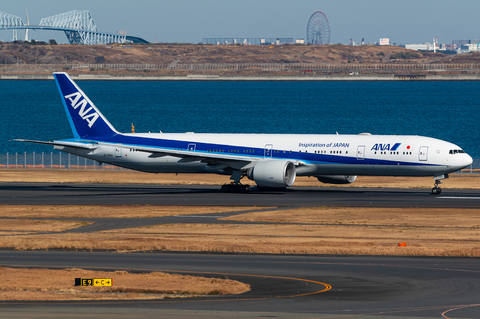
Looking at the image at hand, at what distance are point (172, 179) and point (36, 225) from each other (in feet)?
108

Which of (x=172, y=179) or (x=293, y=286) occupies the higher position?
(x=172, y=179)

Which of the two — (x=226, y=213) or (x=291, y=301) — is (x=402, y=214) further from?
(x=291, y=301)

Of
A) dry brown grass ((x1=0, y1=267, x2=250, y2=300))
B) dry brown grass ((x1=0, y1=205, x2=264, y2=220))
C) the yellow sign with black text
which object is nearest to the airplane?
dry brown grass ((x1=0, y1=205, x2=264, y2=220))

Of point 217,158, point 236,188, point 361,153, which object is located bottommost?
point 236,188

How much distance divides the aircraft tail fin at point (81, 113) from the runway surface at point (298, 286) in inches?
1337

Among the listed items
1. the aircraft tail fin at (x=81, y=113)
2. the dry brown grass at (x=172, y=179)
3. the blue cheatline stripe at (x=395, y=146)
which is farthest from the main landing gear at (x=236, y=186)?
the blue cheatline stripe at (x=395, y=146)

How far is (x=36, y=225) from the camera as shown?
43656 millimetres

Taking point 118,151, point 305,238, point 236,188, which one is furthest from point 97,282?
point 118,151

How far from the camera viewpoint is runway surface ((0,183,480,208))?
54062mm

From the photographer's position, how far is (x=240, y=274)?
91.9ft

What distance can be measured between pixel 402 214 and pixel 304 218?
21.9ft

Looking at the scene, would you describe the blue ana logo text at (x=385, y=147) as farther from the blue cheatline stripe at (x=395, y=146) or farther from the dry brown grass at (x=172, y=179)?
the dry brown grass at (x=172, y=179)

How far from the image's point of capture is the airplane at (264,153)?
58188 mm

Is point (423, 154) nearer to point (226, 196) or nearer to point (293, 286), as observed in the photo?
point (226, 196)
